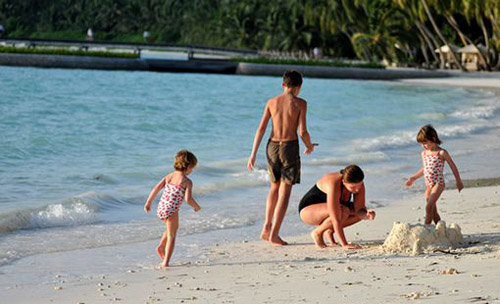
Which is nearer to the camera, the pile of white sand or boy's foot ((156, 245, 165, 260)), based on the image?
the pile of white sand

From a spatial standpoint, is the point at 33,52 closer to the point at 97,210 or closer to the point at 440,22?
the point at 440,22

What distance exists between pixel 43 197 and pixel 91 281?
5106 millimetres

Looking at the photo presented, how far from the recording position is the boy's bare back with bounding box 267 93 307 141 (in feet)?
25.9

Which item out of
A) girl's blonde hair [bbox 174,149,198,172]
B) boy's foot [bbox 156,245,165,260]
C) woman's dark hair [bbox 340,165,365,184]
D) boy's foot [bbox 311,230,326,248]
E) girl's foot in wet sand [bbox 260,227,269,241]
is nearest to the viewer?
girl's blonde hair [bbox 174,149,198,172]

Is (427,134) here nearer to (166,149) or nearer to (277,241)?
(277,241)

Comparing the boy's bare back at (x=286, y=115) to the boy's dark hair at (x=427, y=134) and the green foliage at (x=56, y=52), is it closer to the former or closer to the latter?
the boy's dark hair at (x=427, y=134)

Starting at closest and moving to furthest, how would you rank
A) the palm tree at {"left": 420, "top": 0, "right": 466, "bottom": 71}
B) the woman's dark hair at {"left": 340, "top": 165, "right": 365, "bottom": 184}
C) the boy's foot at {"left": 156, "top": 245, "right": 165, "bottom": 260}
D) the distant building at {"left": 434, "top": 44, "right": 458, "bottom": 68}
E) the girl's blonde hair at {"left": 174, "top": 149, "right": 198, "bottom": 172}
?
the girl's blonde hair at {"left": 174, "top": 149, "right": 198, "bottom": 172}
the boy's foot at {"left": 156, "top": 245, "right": 165, "bottom": 260}
the woman's dark hair at {"left": 340, "top": 165, "right": 365, "bottom": 184}
the palm tree at {"left": 420, "top": 0, "right": 466, "bottom": 71}
the distant building at {"left": 434, "top": 44, "right": 458, "bottom": 68}

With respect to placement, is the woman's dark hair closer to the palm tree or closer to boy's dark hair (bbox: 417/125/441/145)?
boy's dark hair (bbox: 417/125/441/145)

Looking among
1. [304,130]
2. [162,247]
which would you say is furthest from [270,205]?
[162,247]

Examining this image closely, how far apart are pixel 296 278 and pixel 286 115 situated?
6.31 feet

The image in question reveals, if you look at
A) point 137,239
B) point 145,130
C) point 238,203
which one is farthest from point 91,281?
point 145,130

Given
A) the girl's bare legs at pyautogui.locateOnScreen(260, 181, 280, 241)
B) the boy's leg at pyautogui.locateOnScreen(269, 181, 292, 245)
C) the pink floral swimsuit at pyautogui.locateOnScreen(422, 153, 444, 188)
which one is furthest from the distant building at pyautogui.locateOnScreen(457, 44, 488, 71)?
the boy's leg at pyautogui.locateOnScreen(269, 181, 292, 245)

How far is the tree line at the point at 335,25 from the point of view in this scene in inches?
2432

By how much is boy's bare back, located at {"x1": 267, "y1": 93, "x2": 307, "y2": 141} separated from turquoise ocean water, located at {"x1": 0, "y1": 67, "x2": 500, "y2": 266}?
1.48 metres
